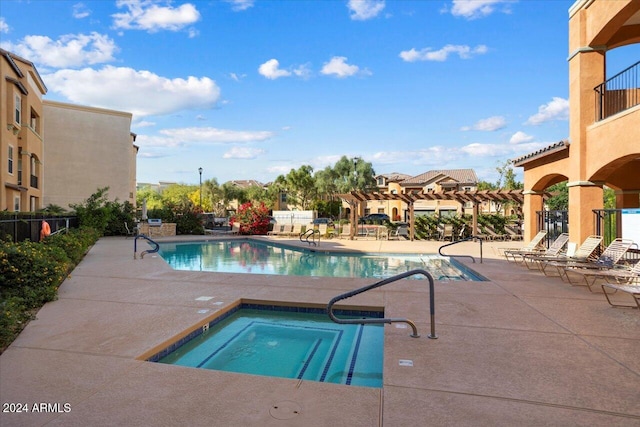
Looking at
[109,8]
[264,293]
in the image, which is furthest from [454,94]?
[264,293]

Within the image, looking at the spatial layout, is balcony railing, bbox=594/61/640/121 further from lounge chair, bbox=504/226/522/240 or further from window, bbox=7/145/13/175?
window, bbox=7/145/13/175

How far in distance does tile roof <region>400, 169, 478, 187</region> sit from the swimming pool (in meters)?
34.0

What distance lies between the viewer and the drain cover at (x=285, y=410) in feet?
9.61

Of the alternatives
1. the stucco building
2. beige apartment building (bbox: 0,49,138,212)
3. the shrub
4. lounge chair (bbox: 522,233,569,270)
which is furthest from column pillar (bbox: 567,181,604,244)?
beige apartment building (bbox: 0,49,138,212)

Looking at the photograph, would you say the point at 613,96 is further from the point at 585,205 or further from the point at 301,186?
the point at 301,186

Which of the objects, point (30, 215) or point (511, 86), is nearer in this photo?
point (30, 215)

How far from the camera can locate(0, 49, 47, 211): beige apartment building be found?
58.9ft

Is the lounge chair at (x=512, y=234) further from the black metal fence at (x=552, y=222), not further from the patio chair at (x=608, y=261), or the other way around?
the patio chair at (x=608, y=261)

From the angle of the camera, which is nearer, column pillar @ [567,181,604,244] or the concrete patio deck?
the concrete patio deck

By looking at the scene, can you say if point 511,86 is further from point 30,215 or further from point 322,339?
point 30,215

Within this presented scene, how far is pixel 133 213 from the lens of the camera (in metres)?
24.6

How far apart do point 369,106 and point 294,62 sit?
668 cm

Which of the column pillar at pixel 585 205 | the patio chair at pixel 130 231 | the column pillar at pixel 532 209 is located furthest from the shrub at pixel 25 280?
the patio chair at pixel 130 231

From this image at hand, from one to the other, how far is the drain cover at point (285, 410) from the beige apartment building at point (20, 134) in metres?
19.6
